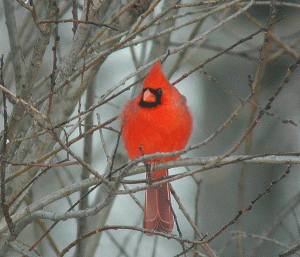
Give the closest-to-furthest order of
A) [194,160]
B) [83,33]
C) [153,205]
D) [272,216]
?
[194,160]
[83,33]
[153,205]
[272,216]

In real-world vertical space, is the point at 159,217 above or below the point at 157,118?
below

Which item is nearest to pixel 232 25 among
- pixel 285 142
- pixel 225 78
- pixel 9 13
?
pixel 225 78

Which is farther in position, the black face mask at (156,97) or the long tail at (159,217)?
the long tail at (159,217)

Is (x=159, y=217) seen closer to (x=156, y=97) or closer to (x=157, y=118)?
(x=157, y=118)

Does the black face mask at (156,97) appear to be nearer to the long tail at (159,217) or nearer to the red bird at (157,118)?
the red bird at (157,118)

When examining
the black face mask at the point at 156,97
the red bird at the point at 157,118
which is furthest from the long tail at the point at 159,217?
the black face mask at the point at 156,97

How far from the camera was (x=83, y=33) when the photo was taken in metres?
2.42

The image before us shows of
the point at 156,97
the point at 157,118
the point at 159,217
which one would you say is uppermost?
the point at 156,97

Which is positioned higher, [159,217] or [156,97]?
[156,97]

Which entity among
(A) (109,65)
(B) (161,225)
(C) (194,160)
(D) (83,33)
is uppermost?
(A) (109,65)

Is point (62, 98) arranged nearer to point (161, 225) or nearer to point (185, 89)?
point (161, 225)

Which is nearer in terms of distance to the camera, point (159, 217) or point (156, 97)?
point (156, 97)

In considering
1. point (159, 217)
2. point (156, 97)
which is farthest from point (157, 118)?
point (159, 217)

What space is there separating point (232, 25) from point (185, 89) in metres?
0.98
